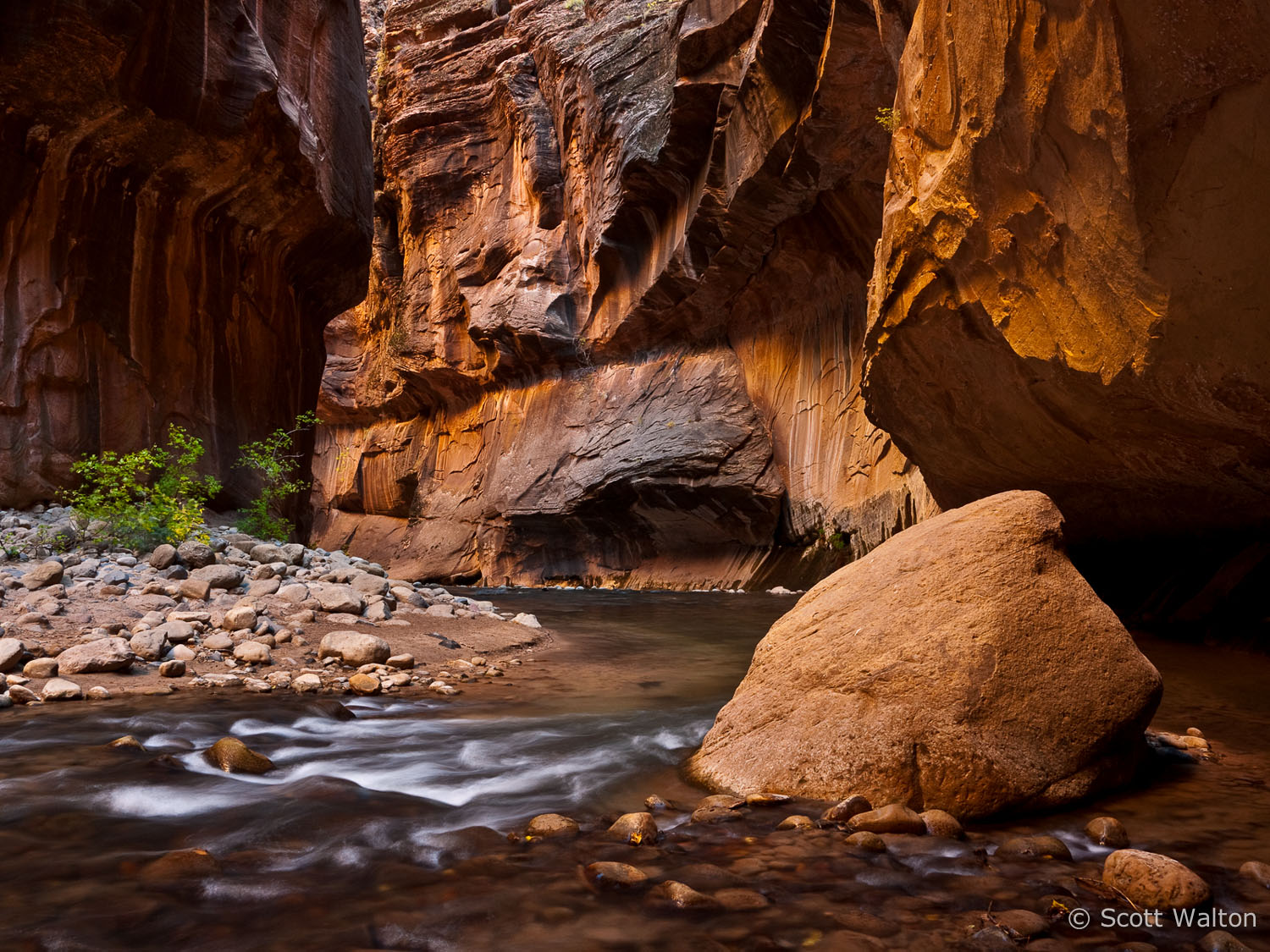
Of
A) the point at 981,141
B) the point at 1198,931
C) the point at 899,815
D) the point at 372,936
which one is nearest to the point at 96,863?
the point at 372,936

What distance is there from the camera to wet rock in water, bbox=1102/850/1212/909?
6.01ft

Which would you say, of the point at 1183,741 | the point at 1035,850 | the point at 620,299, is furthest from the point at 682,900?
the point at 620,299

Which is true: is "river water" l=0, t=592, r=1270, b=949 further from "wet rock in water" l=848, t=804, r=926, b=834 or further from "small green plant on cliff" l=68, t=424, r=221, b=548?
"small green plant on cliff" l=68, t=424, r=221, b=548

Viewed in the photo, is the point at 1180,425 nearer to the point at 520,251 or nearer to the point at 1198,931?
the point at 1198,931

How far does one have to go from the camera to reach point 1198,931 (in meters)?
1.73

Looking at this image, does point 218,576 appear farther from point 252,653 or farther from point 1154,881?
point 1154,881

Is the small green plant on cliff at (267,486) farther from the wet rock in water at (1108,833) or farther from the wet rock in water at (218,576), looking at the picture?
the wet rock in water at (1108,833)

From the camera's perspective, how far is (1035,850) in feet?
7.18

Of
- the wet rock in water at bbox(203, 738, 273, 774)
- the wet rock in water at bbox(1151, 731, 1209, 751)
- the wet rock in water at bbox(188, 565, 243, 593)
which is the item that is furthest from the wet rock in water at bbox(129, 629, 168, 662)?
the wet rock in water at bbox(1151, 731, 1209, 751)

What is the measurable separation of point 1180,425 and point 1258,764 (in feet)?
7.66

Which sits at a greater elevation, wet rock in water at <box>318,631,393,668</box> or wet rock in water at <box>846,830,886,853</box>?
wet rock in water at <box>846,830,886,853</box>

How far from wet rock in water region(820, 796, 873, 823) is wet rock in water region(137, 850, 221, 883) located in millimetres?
1733

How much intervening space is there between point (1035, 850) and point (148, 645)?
188 inches

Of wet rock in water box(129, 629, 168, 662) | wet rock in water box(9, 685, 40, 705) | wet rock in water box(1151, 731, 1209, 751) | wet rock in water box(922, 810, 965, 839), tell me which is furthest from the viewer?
wet rock in water box(129, 629, 168, 662)
